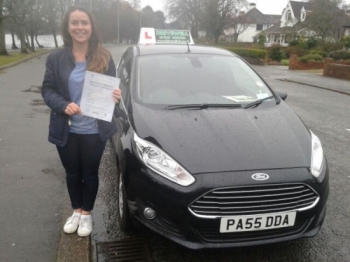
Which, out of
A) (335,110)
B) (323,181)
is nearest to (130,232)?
(323,181)

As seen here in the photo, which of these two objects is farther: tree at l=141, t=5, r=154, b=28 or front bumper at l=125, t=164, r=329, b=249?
tree at l=141, t=5, r=154, b=28

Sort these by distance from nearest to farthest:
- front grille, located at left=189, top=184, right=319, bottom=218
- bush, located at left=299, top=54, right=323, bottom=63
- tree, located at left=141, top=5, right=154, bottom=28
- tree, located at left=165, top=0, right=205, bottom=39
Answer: front grille, located at left=189, top=184, right=319, bottom=218
bush, located at left=299, top=54, right=323, bottom=63
tree, located at left=165, top=0, right=205, bottom=39
tree, located at left=141, top=5, right=154, bottom=28

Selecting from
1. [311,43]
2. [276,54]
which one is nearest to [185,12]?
[311,43]

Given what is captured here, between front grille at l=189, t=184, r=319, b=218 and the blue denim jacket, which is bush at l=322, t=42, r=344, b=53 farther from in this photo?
the blue denim jacket

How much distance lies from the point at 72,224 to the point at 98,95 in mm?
1198

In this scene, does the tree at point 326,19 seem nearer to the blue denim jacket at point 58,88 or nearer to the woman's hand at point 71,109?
the blue denim jacket at point 58,88

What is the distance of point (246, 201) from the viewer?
2.81 m

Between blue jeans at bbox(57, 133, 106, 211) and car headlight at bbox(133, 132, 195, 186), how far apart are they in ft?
1.16

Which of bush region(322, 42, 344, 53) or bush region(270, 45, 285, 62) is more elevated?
bush region(322, 42, 344, 53)

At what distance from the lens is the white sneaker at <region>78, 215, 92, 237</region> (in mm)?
3318

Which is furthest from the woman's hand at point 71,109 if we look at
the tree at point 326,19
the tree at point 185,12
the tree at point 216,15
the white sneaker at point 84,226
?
the tree at point 185,12

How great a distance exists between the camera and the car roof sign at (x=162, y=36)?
6.56 m

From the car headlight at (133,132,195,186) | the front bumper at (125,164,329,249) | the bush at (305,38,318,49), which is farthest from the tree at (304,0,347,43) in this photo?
the car headlight at (133,132,195,186)

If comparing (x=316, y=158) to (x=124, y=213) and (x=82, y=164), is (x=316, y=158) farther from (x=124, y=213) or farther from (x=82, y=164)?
(x=82, y=164)
